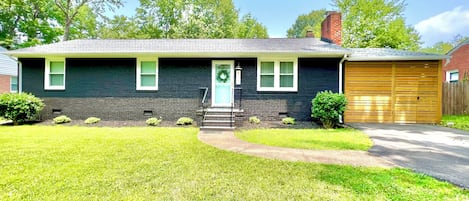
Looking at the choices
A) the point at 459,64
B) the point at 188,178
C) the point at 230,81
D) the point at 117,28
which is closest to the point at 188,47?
the point at 230,81

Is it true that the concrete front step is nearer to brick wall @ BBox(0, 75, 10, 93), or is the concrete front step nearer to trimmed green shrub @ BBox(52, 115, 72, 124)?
trimmed green shrub @ BBox(52, 115, 72, 124)

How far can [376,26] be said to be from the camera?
23.0 m

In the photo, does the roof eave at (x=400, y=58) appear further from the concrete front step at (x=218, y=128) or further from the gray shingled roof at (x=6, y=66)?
the gray shingled roof at (x=6, y=66)

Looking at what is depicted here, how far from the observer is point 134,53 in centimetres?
941

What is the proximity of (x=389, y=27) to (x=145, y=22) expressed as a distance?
2456cm

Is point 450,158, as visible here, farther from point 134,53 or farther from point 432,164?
point 134,53

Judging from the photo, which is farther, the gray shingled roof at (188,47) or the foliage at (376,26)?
the foliage at (376,26)

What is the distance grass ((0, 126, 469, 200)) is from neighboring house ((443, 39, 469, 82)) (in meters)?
16.4

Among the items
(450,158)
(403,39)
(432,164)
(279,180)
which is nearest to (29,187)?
(279,180)

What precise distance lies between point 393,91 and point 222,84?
675 centimetres

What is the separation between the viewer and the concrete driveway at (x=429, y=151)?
375 centimetres

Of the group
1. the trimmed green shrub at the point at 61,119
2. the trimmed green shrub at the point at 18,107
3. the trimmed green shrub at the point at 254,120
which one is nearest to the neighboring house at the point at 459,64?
the trimmed green shrub at the point at 254,120

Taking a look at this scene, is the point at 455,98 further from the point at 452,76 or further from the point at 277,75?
the point at 277,75

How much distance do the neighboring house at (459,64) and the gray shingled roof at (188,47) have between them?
36.3ft
